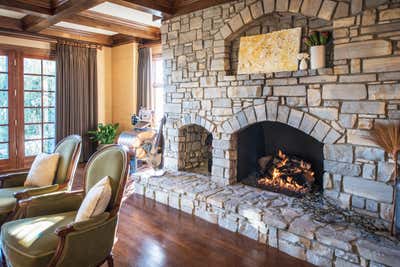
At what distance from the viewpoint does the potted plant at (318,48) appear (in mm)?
3043

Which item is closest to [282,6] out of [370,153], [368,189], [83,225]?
[370,153]

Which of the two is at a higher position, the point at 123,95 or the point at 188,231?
the point at 123,95

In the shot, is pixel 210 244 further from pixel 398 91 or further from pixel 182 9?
pixel 182 9

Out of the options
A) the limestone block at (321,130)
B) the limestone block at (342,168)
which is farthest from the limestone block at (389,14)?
the limestone block at (342,168)

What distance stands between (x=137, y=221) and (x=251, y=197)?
135 cm

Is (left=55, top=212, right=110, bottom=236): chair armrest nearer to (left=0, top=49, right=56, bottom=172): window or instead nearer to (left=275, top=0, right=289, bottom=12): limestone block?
(left=275, top=0, right=289, bottom=12): limestone block

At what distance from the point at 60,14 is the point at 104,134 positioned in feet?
8.73

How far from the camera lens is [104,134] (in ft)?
20.6

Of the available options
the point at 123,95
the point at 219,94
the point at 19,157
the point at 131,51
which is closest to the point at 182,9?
the point at 219,94

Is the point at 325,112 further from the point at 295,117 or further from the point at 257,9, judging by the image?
the point at 257,9

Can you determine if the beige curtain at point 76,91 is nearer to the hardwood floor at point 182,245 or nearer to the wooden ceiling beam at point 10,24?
the wooden ceiling beam at point 10,24

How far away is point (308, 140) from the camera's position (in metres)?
3.73

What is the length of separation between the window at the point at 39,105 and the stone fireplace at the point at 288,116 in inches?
112

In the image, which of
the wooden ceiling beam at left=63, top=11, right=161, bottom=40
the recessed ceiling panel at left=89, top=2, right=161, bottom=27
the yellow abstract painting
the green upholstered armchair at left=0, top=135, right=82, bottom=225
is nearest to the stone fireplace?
the yellow abstract painting
